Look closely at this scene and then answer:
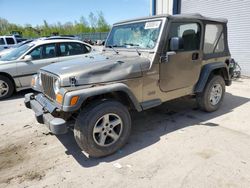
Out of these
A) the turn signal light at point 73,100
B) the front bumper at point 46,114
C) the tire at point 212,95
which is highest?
the turn signal light at point 73,100

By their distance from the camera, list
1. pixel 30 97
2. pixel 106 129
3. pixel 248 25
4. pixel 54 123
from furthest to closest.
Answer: pixel 248 25, pixel 30 97, pixel 106 129, pixel 54 123

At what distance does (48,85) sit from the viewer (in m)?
3.43

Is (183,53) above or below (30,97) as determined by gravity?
above

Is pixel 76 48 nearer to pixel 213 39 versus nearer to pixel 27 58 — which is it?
pixel 27 58

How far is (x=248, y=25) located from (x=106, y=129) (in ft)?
25.3

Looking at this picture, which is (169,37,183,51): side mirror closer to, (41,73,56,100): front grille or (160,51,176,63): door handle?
(160,51,176,63): door handle

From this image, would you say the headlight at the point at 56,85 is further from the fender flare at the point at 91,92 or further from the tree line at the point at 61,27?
the tree line at the point at 61,27

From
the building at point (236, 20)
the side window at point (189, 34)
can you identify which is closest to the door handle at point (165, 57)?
the side window at point (189, 34)

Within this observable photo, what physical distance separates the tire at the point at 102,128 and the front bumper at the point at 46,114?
287 millimetres

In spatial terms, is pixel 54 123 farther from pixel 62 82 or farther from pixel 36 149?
pixel 36 149

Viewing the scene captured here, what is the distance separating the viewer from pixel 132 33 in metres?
4.14

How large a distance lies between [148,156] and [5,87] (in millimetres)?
5444

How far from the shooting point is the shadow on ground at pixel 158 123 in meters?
3.44

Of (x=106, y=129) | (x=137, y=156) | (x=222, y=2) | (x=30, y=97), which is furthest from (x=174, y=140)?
(x=222, y=2)
